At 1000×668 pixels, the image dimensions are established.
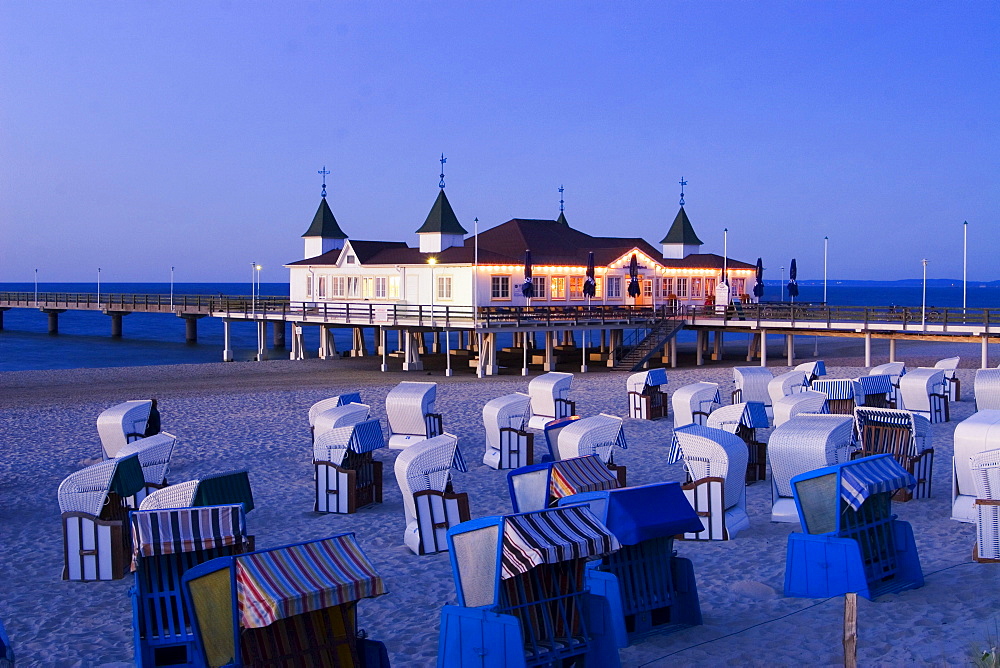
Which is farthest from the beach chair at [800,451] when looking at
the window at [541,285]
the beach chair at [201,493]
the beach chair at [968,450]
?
the window at [541,285]

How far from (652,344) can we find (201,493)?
92.8 ft

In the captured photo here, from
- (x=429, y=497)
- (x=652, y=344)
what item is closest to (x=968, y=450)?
(x=429, y=497)

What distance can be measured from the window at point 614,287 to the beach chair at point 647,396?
1914 centimetres

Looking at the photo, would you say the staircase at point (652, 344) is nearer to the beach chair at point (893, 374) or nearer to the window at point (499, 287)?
the window at point (499, 287)

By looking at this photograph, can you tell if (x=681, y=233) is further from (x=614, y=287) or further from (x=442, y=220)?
(x=442, y=220)

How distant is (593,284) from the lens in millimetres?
37562

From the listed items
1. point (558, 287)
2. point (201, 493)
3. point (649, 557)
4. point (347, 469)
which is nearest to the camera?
point (649, 557)

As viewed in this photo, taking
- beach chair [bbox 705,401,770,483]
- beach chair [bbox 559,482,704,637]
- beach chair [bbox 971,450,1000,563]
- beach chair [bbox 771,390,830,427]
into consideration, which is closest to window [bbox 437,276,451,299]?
beach chair [bbox 771,390,830,427]

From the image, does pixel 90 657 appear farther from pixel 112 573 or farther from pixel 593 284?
pixel 593 284

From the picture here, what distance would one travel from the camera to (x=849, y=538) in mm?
8469

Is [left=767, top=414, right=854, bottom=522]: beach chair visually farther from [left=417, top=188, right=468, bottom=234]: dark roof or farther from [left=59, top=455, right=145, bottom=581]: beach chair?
[left=417, top=188, right=468, bottom=234]: dark roof

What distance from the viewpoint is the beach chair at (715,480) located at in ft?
35.9

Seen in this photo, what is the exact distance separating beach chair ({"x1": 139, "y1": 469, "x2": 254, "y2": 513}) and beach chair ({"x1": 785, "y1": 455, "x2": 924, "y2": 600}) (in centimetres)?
512

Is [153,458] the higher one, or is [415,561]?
[153,458]
